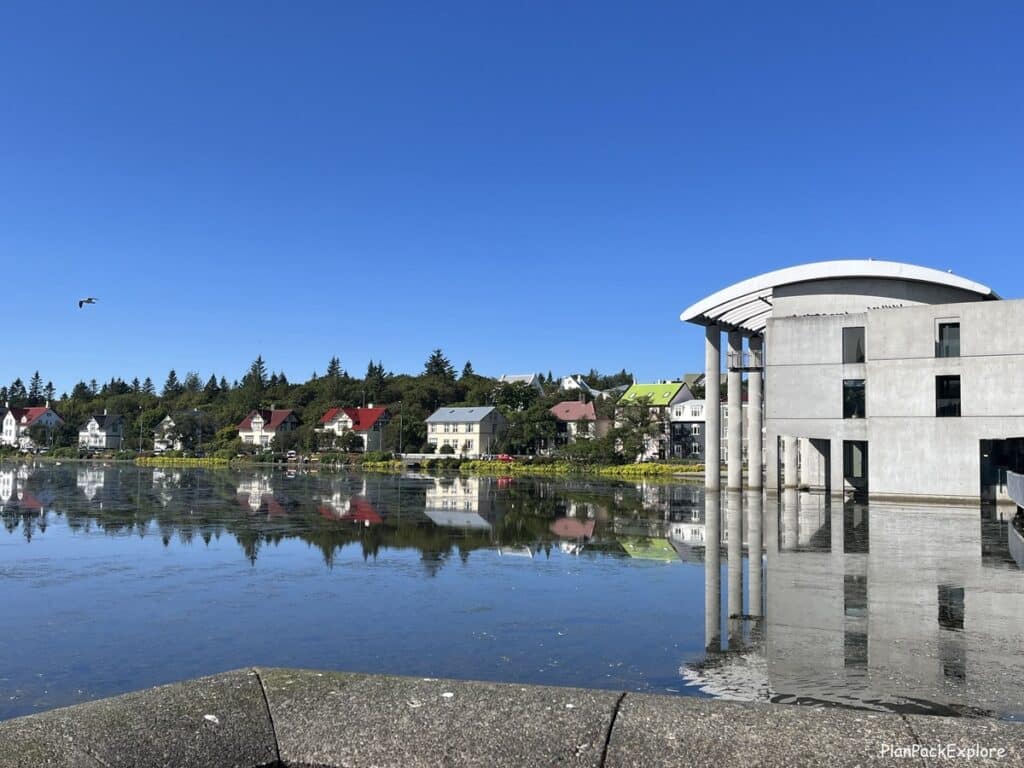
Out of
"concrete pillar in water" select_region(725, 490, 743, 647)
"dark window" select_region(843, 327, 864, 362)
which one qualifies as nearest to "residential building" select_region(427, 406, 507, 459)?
"dark window" select_region(843, 327, 864, 362)

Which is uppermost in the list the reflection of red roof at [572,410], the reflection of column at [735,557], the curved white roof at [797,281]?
the curved white roof at [797,281]

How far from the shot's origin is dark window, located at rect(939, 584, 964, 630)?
1052cm

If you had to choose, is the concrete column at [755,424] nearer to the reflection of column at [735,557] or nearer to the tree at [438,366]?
the reflection of column at [735,557]

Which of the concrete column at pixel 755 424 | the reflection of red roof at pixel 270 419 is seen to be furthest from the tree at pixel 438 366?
the concrete column at pixel 755 424

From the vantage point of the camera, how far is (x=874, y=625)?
10.4 m

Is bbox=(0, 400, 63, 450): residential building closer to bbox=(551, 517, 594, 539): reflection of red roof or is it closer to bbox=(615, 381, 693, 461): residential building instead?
bbox=(615, 381, 693, 461): residential building

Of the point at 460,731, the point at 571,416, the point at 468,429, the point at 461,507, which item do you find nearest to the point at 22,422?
the point at 468,429

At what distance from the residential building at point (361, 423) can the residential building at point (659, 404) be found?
3620 cm

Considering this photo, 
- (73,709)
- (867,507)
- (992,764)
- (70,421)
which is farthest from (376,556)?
(70,421)

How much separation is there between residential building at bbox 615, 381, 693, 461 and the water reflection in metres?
65.7

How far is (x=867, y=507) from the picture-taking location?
106 feet

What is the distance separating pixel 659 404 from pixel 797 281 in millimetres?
69663

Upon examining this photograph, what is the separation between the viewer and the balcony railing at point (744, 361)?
143ft

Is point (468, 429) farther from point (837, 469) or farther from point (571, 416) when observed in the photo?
point (837, 469)
